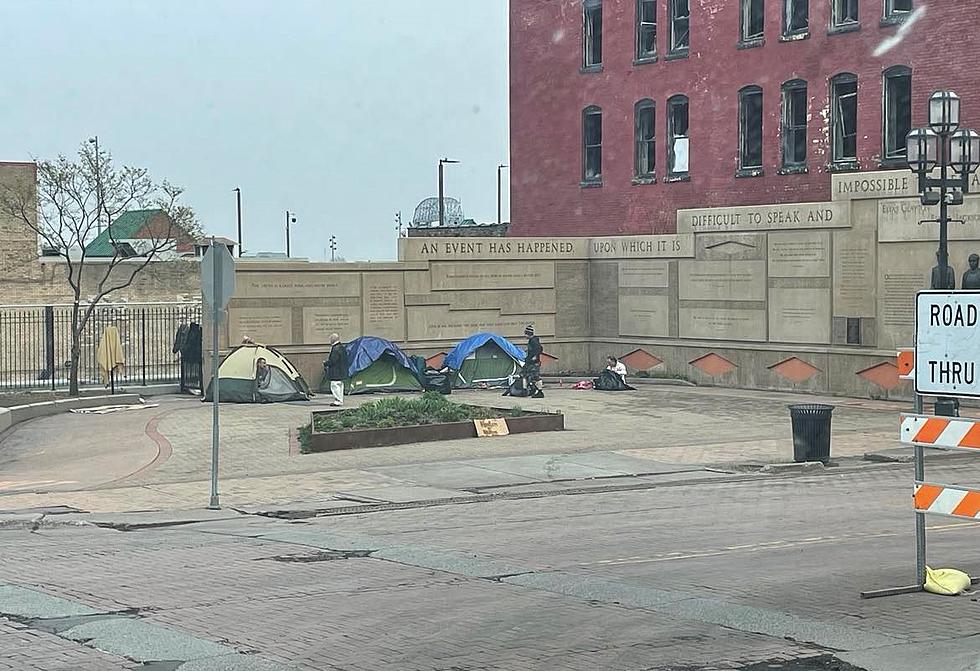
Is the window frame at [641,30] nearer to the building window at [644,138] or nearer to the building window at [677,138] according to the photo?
the building window at [644,138]

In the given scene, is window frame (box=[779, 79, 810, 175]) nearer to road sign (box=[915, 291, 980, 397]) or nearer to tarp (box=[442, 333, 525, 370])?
tarp (box=[442, 333, 525, 370])

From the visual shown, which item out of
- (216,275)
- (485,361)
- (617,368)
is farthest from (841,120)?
(216,275)

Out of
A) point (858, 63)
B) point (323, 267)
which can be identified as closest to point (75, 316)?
point (323, 267)

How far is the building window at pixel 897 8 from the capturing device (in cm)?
3550

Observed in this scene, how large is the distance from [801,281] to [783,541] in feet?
68.3

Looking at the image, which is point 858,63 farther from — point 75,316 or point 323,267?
point 75,316

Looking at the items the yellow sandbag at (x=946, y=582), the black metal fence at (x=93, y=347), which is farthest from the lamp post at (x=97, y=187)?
the yellow sandbag at (x=946, y=582)

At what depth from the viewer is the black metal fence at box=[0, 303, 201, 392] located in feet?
116

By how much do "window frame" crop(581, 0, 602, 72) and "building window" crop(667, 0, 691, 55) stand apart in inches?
122

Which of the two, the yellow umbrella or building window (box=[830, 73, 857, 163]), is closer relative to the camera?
the yellow umbrella

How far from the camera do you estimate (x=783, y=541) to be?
13.5 m

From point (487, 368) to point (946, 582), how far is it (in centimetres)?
2463

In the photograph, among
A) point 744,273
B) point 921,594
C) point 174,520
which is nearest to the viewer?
point 921,594

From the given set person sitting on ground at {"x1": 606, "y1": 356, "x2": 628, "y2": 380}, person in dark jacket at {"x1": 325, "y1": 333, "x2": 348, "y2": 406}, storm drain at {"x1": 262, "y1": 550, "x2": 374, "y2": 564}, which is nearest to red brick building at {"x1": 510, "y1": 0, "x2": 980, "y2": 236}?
person sitting on ground at {"x1": 606, "y1": 356, "x2": 628, "y2": 380}
